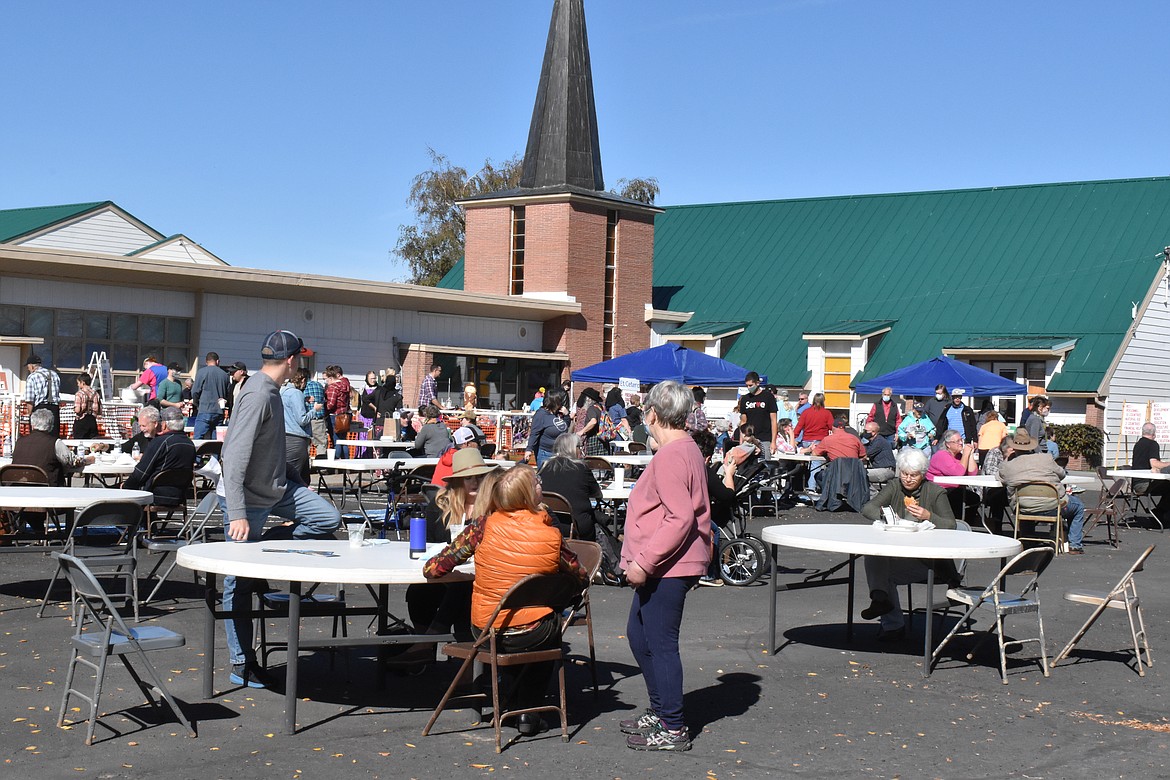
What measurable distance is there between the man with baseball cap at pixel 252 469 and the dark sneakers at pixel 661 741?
7.52 feet

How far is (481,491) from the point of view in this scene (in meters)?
6.97

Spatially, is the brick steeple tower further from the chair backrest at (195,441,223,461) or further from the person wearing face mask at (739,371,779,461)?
the chair backrest at (195,441,223,461)

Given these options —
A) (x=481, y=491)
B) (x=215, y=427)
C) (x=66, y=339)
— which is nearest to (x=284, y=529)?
(x=481, y=491)

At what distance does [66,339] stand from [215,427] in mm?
5959

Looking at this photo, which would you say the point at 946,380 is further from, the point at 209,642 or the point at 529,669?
the point at 209,642

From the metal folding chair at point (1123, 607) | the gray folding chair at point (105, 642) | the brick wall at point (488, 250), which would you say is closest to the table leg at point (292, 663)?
the gray folding chair at point (105, 642)

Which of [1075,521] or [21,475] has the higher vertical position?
[21,475]

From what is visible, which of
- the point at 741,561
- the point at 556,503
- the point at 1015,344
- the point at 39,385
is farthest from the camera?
the point at 1015,344

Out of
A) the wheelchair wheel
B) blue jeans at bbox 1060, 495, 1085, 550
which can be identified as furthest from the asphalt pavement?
blue jeans at bbox 1060, 495, 1085, 550

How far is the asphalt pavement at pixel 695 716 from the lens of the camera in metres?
6.30

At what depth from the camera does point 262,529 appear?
8047 mm

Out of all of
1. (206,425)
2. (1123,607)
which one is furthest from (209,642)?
(206,425)

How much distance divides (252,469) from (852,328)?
102ft

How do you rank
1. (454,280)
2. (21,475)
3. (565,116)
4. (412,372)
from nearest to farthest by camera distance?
(21,475), (412,372), (565,116), (454,280)
